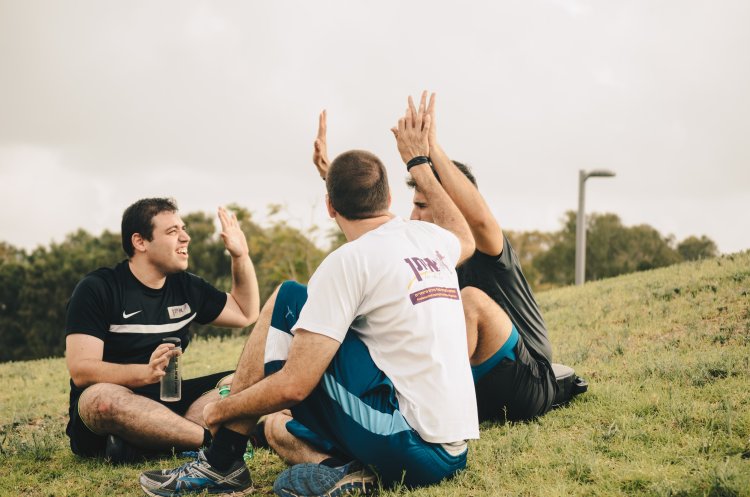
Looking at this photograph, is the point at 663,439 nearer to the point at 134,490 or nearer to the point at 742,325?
Result: the point at 134,490

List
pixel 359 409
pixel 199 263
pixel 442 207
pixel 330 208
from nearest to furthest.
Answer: pixel 359 409
pixel 330 208
pixel 442 207
pixel 199 263

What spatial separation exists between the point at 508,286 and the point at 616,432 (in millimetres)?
1272

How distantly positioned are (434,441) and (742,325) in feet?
19.5

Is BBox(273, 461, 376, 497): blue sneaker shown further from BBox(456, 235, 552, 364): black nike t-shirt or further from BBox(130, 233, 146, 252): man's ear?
BBox(130, 233, 146, 252): man's ear

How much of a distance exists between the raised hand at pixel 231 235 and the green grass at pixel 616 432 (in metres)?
1.69

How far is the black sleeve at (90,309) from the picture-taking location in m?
5.13

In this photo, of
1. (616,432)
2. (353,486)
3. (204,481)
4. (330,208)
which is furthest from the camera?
(616,432)

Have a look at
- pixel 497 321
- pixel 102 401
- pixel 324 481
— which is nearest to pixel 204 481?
pixel 324 481

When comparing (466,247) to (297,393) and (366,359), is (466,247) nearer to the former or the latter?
(366,359)

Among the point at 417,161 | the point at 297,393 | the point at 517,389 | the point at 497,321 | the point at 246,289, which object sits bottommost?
the point at 517,389

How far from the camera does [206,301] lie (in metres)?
6.06

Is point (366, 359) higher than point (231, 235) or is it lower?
lower

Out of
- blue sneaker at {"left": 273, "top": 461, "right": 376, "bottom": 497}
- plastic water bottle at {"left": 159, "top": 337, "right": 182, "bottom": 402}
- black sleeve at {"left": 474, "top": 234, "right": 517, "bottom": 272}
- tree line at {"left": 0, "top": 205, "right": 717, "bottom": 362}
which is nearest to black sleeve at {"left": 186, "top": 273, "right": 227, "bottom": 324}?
plastic water bottle at {"left": 159, "top": 337, "right": 182, "bottom": 402}

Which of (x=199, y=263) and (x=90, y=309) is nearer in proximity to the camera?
(x=90, y=309)
